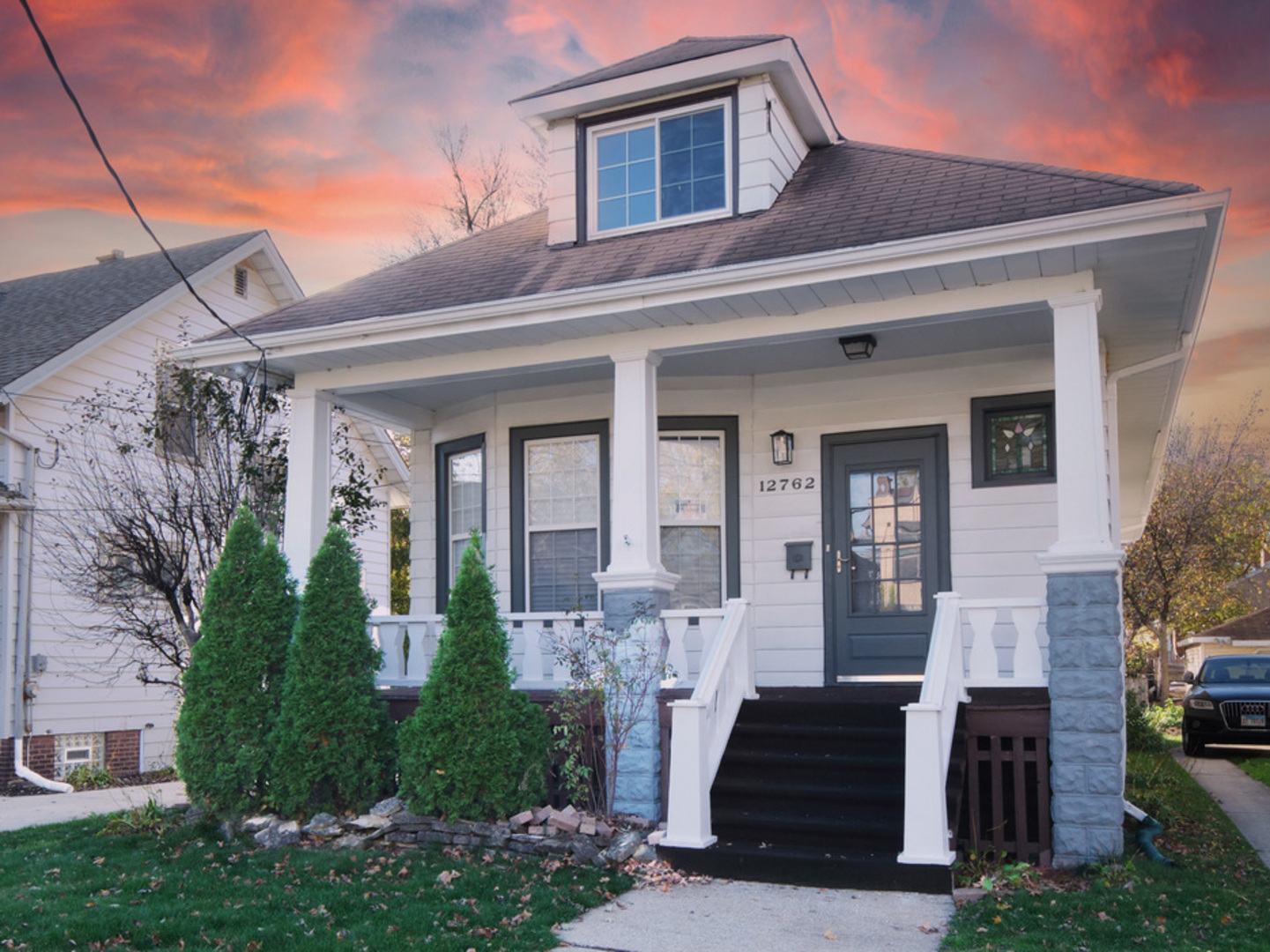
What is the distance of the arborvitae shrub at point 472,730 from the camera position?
6.77 m

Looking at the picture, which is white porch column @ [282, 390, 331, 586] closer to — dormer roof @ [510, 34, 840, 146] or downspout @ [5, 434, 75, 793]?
dormer roof @ [510, 34, 840, 146]

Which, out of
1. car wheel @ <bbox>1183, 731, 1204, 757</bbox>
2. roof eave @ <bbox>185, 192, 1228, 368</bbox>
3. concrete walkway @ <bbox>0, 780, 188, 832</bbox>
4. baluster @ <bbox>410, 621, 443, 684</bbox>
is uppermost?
roof eave @ <bbox>185, 192, 1228, 368</bbox>

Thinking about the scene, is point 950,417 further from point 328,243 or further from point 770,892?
point 328,243

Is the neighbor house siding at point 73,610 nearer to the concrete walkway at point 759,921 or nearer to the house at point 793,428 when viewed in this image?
the house at point 793,428

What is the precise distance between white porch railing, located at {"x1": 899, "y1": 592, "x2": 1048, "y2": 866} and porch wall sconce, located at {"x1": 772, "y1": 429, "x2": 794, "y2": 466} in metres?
2.07

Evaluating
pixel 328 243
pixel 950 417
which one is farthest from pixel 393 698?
pixel 328 243

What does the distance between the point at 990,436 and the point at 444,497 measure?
4.89 m

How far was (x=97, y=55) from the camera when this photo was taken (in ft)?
40.0

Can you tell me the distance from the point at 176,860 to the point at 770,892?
3485 mm

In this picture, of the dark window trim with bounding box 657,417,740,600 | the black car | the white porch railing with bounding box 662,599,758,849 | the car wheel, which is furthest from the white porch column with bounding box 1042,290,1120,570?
the car wheel

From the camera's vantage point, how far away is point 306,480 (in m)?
8.73

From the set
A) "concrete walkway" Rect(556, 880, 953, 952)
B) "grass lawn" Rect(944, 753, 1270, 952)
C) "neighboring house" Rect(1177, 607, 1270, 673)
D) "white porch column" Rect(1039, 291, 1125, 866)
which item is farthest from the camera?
"neighboring house" Rect(1177, 607, 1270, 673)

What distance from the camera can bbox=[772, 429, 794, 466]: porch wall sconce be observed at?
895 cm

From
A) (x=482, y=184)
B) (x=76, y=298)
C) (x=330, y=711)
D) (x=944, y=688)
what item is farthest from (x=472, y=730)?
(x=482, y=184)
